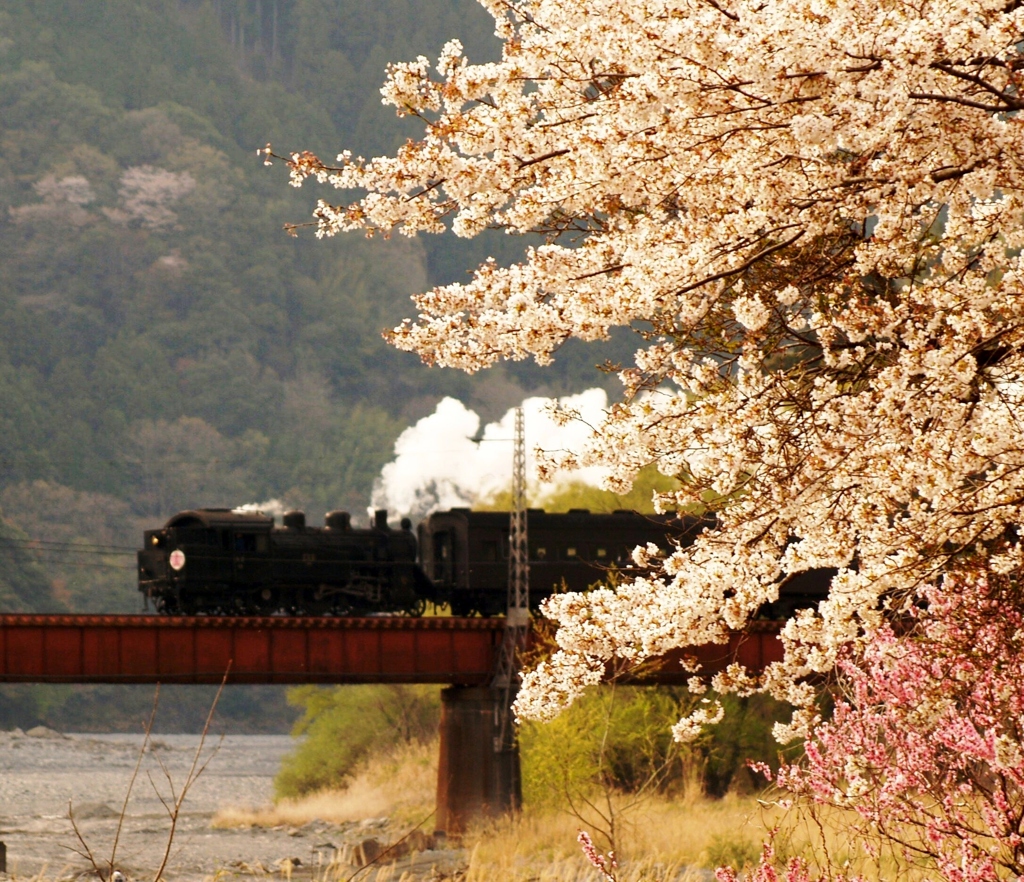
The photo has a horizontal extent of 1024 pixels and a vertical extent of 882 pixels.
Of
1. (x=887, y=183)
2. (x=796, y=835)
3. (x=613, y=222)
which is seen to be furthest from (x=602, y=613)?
(x=796, y=835)

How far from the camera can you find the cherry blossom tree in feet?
30.1

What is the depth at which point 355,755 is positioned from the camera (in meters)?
73.8

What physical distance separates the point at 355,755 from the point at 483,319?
212ft

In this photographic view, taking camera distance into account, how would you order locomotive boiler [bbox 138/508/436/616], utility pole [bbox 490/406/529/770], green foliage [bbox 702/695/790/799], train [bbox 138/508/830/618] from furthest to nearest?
green foliage [bbox 702/695/790/799] → train [bbox 138/508/830/618] → locomotive boiler [bbox 138/508/436/616] → utility pole [bbox 490/406/529/770]

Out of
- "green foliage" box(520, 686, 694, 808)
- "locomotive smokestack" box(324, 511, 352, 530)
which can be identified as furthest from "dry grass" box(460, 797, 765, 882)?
Answer: "locomotive smokestack" box(324, 511, 352, 530)

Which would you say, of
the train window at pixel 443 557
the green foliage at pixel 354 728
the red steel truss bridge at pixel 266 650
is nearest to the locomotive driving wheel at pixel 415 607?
the train window at pixel 443 557

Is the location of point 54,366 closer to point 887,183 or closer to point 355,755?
point 355,755

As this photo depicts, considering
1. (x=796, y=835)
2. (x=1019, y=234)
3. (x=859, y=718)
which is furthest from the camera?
(x=796, y=835)

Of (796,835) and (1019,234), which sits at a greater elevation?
(1019,234)

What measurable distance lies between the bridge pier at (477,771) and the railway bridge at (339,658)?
0.10ft

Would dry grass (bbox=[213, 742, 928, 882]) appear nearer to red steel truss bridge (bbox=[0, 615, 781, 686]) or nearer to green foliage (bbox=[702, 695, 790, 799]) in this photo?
green foliage (bbox=[702, 695, 790, 799])

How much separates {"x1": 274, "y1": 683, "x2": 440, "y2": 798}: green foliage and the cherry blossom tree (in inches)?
2347

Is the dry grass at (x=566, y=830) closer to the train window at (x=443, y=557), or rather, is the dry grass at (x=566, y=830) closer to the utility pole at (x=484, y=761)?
the utility pole at (x=484, y=761)

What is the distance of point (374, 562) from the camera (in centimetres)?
4934
